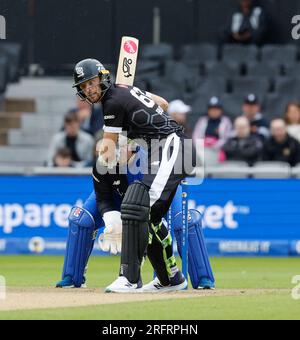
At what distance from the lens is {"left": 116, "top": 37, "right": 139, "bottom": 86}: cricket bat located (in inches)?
452

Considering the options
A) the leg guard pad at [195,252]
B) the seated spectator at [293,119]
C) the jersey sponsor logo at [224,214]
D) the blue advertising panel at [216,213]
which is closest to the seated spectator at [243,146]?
the seated spectator at [293,119]

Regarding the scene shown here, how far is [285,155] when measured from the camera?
1780 cm

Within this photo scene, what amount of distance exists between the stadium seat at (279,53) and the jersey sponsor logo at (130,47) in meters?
9.26

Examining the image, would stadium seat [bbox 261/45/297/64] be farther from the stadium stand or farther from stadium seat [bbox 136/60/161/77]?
stadium seat [bbox 136/60/161/77]

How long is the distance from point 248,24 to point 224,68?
2.96 feet

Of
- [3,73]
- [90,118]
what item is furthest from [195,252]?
[3,73]

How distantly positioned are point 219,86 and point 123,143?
33.5 feet

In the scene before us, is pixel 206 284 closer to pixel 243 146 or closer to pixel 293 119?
pixel 243 146

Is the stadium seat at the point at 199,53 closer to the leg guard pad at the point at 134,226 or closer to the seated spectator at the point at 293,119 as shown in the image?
the seated spectator at the point at 293,119

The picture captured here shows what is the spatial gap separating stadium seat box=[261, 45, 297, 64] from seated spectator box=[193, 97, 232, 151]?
213cm

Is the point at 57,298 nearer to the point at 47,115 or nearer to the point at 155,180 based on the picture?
the point at 155,180

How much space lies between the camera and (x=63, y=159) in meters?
17.8

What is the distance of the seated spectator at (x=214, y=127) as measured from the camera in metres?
18.6

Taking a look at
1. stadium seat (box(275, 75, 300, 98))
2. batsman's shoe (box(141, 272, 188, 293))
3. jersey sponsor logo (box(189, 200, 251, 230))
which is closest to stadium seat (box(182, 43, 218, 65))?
stadium seat (box(275, 75, 300, 98))
